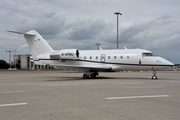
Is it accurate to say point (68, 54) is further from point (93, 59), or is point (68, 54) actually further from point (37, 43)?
point (37, 43)

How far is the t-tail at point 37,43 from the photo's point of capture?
26.8m

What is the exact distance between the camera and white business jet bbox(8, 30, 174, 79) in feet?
78.9

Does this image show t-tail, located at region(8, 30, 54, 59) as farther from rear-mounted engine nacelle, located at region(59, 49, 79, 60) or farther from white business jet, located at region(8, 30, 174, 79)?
rear-mounted engine nacelle, located at region(59, 49, 79, 60)

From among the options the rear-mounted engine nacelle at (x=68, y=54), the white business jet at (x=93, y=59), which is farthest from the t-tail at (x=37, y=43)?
the rear-mounted engine nacelle at (x=68, y=54)

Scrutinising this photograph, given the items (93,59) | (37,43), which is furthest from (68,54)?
(37,43)

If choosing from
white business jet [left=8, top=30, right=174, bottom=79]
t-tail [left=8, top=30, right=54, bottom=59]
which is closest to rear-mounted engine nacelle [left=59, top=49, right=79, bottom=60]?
white business jet [left=8, top=30, right=174, bottom=79]

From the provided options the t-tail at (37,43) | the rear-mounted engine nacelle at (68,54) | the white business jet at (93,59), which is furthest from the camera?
the t-tail at (37,43)

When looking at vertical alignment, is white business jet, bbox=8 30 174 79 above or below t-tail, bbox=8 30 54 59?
below

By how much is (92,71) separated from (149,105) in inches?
705

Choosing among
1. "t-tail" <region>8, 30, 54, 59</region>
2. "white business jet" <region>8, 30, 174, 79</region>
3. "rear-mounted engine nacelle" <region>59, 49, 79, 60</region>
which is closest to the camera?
"white business jet" <region>8, 30, 174, 79</region>

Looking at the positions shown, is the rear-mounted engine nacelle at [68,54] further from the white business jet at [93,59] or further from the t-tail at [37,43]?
the t-tail at [37,43]

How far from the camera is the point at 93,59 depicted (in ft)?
85.9

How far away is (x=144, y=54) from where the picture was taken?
24.3m

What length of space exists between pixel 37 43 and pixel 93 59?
23.1ft
